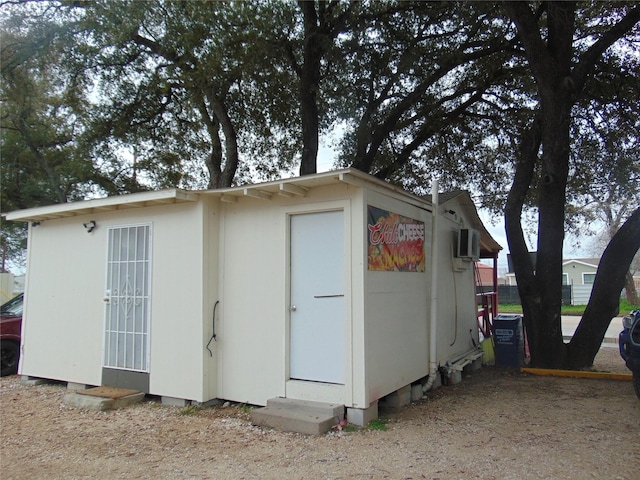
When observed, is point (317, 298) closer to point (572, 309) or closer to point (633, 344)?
point (633, 344)

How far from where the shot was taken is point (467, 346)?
8383 mm

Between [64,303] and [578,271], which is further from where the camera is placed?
[578,271]

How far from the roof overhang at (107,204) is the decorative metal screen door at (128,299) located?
0.34 m

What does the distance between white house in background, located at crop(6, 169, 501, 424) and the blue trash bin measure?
1655mm

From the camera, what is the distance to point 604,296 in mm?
7863

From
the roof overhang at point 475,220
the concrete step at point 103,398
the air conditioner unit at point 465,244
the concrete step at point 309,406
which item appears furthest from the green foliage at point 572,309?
the concrete step at point 103,398

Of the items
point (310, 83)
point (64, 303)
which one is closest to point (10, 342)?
point (64, 303)

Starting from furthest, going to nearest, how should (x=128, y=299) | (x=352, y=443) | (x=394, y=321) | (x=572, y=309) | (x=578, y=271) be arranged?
(x=578, y=271), (x=572, y=309), (x=128, y=299), (x=394, y=321), (x=352, y=443)

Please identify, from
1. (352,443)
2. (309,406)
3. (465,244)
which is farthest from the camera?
(465,244)

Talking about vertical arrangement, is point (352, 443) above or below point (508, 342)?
below

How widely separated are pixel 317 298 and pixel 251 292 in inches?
35.1

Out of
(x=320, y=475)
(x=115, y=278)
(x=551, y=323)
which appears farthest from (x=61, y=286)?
(x=551, y=323)

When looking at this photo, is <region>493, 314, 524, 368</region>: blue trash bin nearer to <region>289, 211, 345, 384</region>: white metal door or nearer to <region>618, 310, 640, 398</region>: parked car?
<region>618, 310, 640, 398</region>: parked car

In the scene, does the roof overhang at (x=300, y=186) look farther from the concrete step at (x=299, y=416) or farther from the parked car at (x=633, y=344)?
the parked car at (x=633, y=344)
